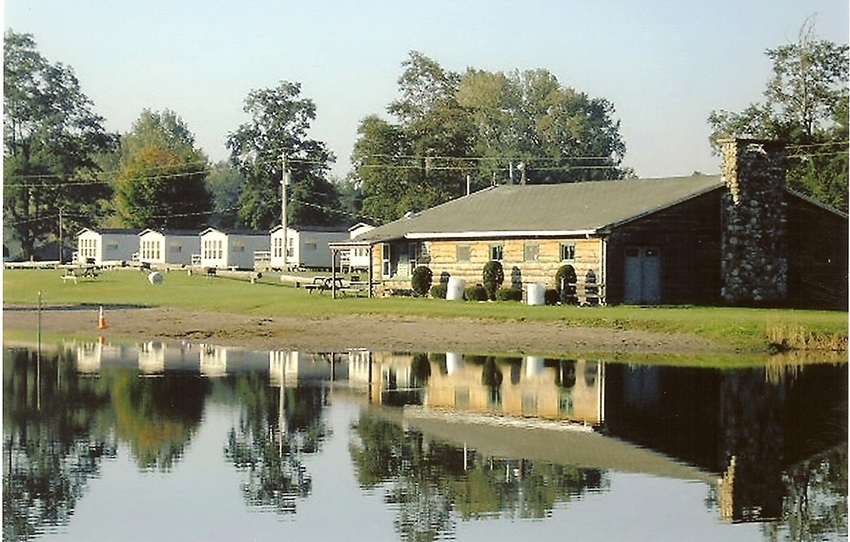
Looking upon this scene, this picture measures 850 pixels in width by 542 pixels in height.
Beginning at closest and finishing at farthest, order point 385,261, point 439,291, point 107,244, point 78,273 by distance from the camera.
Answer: point 439,291
point 385,261
point 78,273
point 107,244

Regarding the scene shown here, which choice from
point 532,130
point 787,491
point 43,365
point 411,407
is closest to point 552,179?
point 532,130

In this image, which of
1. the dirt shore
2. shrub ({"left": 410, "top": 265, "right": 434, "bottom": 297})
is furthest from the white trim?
the dirt shore

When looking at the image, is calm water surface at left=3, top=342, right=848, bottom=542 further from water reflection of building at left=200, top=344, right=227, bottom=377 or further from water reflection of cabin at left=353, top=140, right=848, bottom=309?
water reflection of cabin at left=353, top=140, right=848, bottom=309

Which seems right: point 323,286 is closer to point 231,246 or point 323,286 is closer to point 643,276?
point 643,276

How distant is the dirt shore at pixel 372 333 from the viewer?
38.6m

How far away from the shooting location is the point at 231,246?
93500 mm

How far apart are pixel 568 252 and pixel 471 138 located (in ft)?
158

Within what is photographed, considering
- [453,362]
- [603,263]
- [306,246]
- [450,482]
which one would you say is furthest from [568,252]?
[306,246]

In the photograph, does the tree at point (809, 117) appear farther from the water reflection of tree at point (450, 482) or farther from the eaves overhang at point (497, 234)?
the water reflection of tree at point (450, 482)

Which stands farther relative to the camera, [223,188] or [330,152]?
[223,188]

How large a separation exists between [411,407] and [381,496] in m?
8.37

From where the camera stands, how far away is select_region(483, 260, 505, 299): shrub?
170 feet

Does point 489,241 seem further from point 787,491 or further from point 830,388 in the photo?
point 787,491

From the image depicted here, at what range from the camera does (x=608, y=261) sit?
4897cm
